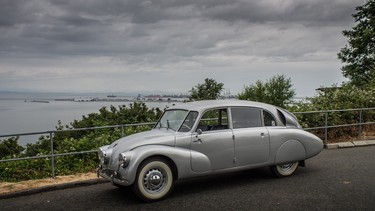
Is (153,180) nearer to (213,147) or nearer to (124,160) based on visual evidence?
(124,160)

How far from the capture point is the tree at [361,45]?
31.0m

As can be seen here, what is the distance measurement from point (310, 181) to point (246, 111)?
6.36 feet

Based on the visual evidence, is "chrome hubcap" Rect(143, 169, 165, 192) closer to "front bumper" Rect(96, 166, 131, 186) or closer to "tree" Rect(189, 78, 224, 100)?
"front bumper" Rect(96, 166, 131, 186)

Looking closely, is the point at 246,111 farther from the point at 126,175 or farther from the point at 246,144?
the point at 126,175

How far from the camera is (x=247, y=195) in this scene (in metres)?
6.70

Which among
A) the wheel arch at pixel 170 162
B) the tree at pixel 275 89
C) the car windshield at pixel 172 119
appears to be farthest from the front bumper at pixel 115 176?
the tree at pixel 275 89

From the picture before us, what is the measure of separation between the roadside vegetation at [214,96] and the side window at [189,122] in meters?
2.74

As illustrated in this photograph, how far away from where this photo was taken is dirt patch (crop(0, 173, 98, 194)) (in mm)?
7506

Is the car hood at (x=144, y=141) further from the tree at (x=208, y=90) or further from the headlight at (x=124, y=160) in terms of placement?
the tree at (x=208, y=90)

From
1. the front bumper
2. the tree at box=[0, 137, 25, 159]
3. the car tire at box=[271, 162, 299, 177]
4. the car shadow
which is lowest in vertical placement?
the tree at box=[0, 137, 25, 159]

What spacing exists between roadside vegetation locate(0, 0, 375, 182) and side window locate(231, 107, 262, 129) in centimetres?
327

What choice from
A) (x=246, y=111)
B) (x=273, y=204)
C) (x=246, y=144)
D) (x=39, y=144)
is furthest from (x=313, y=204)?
(x=39, y=144)

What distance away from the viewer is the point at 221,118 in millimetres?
7812

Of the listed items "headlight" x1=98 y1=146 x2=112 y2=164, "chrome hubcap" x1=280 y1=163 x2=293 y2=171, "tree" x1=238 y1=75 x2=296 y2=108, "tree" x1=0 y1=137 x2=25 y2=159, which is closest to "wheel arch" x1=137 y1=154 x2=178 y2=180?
"headlight" x1=98 y1=146 x2=112 y2=164
